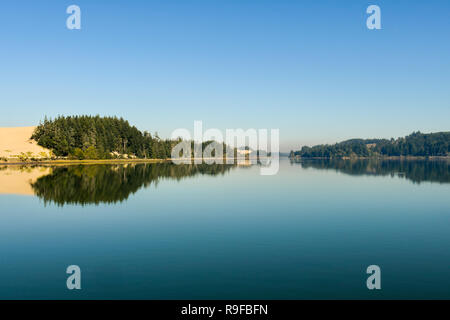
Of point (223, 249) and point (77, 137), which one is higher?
point (77, 137)

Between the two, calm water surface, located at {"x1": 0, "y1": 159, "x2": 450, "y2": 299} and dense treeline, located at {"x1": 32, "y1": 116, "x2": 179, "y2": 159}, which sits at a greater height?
dense treeline, located at {"x1": 32, "y1": 116, "x2": 179, "y2": 159}

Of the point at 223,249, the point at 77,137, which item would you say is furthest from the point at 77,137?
the point at 223,249

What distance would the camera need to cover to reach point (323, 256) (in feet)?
59.4

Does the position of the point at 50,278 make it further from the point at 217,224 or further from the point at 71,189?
the point at 71,189

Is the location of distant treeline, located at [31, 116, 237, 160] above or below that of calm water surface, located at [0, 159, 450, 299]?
above

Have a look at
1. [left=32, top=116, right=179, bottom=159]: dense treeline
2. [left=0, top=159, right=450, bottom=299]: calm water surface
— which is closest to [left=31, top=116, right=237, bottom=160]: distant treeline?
[left=32, top=116, right=179, bottom=159]: dense treeline

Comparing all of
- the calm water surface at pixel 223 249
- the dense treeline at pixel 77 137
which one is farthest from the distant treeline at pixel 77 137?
the calm water surface at pixel 223 249

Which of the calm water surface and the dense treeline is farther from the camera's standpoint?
the dense treeline

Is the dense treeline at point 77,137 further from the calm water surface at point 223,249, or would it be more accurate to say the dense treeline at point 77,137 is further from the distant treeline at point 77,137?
the calm water surface at point 223,249

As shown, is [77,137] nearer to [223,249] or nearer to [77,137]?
[77,137]

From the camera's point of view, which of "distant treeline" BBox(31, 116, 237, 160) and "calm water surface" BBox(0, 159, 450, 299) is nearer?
"calm water surface" BBox(0, 159, 450, 299)

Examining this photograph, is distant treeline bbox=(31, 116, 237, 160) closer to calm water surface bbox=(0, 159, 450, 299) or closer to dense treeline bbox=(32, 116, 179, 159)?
dense treeline bbox=(32, 116, 179, 159)
